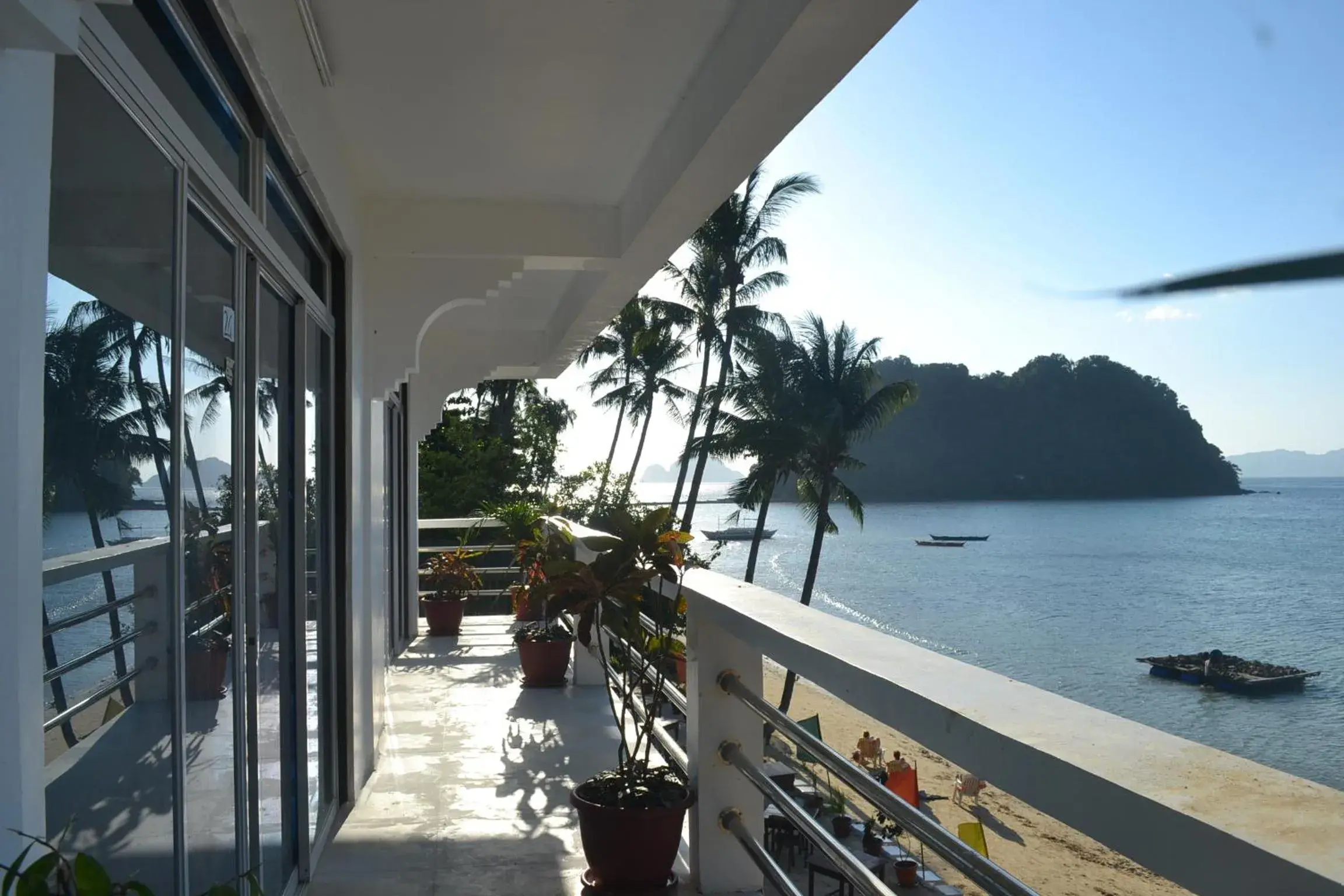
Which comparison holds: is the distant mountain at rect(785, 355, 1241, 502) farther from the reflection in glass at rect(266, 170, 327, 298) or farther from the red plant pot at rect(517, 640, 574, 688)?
the reflection in glass at rect(266, 170, 327, 298)

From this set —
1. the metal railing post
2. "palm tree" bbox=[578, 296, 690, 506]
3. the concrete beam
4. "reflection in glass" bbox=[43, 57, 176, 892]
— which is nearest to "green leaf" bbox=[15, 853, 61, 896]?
"reflection in glass" bbox=[43, 57, 176, 892]

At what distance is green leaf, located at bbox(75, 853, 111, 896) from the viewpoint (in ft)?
2.53

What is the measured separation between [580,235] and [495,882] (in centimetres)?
244

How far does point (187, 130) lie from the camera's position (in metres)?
1.70

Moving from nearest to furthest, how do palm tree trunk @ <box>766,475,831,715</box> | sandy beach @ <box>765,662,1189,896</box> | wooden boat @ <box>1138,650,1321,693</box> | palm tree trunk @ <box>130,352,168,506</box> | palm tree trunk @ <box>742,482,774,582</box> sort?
palm tree trunk @ <box>130,352,168,506</box>
sandy beach @ <box>765,662,1189,896</box>
palm tree trunk @ <box>766,475,831,715</box>
palm tree trunk @ <box>742,482,774,582</box>
wooden boat @ <box>1138,650,1321,693</box>

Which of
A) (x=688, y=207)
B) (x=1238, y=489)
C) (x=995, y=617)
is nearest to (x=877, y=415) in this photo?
(x=995, y=617)

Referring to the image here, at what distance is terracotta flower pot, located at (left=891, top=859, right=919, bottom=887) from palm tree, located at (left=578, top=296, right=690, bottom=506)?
18659mm

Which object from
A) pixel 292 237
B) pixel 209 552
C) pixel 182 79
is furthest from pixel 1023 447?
pixel 182 79

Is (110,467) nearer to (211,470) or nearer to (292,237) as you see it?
(211,470)

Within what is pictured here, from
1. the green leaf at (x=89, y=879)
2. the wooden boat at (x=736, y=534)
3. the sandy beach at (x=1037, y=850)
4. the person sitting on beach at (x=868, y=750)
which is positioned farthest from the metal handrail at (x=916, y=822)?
the wooden boat at (x=736, y=534)

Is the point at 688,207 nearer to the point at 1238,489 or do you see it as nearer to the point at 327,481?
the point at 327,481

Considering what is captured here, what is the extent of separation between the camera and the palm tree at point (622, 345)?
86.3 ft

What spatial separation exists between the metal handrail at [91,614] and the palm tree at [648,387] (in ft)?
86.3

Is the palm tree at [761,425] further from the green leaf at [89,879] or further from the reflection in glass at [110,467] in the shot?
the green leaf at [89,879]
